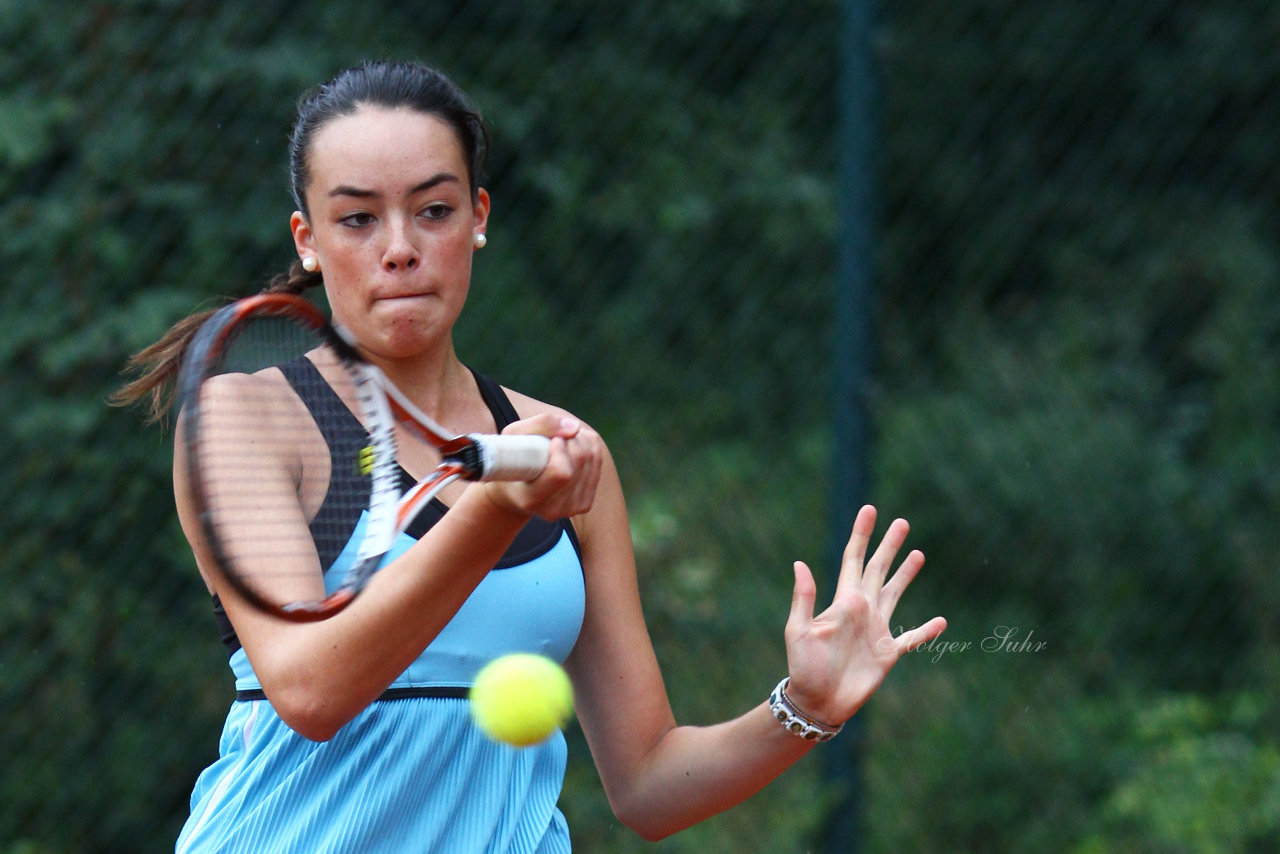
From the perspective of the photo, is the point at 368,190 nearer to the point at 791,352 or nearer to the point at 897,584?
the point at 897,584

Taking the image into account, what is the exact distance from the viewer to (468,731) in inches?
67.4

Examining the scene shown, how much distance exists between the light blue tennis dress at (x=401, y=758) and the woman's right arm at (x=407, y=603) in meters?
0.18

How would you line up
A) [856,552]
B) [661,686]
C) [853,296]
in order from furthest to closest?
[853,296] < [661,686] < [856,552]

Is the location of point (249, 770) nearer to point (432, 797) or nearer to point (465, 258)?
point (432, 797)

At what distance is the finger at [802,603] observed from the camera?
179 centimetres

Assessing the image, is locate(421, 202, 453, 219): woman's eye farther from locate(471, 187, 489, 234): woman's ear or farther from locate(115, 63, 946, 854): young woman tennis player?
locate(471, 187, 489, 234): woman's ear

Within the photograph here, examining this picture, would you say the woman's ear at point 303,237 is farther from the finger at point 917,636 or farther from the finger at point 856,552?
the finger at point 917,636

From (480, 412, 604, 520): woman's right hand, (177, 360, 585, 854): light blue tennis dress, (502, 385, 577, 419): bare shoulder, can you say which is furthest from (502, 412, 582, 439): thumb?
(502, 385, 577, 419): bare shoulder

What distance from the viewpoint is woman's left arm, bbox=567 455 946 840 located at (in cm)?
179

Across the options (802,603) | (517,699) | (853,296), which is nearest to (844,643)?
(802,603)

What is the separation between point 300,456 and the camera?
64.3 inches

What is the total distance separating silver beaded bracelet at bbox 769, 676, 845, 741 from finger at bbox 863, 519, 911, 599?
162 millimetres

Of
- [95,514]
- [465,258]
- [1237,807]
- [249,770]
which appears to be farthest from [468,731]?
[1237,807]

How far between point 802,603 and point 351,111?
2.67 feet
